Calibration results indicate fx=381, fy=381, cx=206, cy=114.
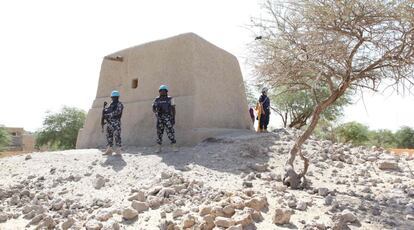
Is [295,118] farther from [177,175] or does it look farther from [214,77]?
[177,175]

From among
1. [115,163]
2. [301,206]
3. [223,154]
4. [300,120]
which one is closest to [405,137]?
[300,120]

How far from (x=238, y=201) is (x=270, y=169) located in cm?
217

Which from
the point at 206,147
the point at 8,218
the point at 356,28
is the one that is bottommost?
the point at 8,218

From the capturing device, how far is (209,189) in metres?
5.11

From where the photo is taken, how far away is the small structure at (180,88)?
26.9 ft

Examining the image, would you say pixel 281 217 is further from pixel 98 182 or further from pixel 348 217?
pixel 98 182

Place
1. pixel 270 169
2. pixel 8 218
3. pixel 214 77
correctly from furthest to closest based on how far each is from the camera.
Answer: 1. pixel 214 77
2. pixel 270 169
3. pixel 8 218

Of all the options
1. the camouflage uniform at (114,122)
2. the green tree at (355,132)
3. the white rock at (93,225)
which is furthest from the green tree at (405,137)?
the white rock at (93,225)

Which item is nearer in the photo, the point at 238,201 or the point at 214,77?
the point at 238,201

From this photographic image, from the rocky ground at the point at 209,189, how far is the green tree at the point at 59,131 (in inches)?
585

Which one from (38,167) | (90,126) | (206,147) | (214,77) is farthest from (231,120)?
(38,167)

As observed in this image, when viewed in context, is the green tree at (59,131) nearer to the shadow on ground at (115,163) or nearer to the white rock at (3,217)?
the shadow on ground at (115,163)

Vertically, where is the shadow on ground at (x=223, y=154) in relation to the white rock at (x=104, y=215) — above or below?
above

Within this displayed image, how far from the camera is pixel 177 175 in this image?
5664 mm
